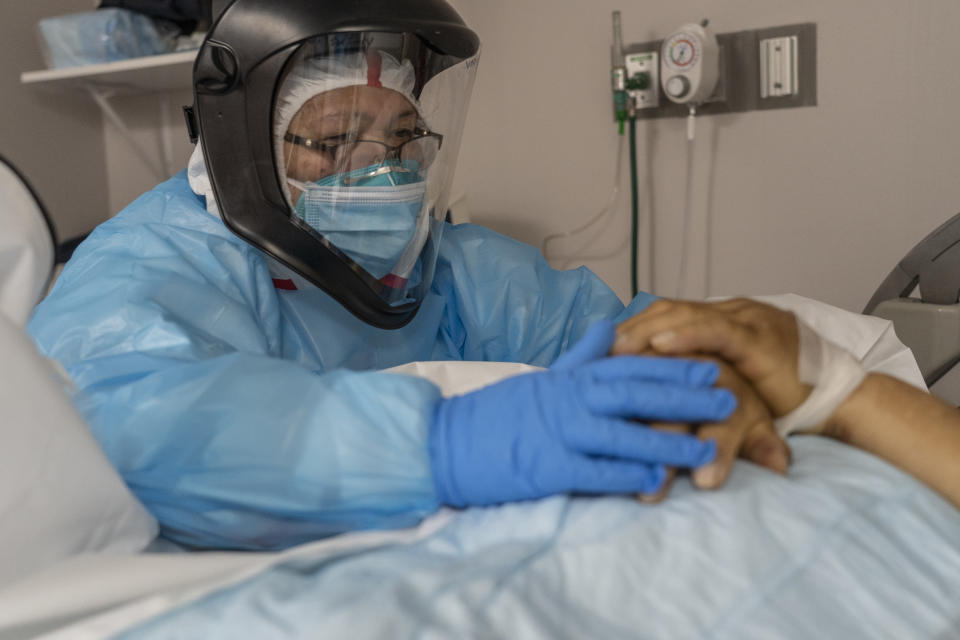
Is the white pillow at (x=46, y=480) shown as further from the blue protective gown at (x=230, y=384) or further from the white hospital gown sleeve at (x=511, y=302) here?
the white hospital gown sleeve at (x=511, y=302)

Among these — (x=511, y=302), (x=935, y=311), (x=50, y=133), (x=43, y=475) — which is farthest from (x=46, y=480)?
(x=50, y=133)

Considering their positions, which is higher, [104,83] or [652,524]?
[104,83]

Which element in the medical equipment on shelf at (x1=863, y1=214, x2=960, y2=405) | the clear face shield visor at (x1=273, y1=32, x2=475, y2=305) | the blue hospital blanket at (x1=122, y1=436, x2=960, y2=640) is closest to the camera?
the blue hospital blanket at (x1=122, y1=436, x2=960, y2=640)

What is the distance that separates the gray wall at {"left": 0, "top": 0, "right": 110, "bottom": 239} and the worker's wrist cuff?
2006mm

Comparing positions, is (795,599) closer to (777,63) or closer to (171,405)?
(171,405)

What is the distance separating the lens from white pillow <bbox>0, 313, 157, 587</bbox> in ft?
1.95

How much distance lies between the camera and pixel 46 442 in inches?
24.1

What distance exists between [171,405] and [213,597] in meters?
0.24

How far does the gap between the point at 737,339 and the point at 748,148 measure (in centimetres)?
124

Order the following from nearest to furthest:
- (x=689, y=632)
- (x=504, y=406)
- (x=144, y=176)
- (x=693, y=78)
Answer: (x=689, y=632) < (x=504, y=406) < (x=693, y=78) < (x=144, y=176)

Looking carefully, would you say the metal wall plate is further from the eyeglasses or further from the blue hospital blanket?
the blue hospital blanket

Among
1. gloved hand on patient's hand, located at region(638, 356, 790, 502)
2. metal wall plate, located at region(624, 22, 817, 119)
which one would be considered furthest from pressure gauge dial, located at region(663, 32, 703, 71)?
gloved hand on patient's hand, located at region(638, 356, 790, 502)

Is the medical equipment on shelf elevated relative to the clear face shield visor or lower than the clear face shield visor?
lower

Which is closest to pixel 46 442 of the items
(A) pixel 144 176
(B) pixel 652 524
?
(B) pixel 652 524
